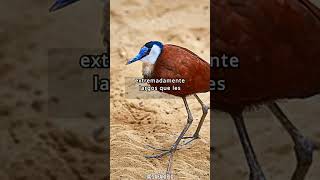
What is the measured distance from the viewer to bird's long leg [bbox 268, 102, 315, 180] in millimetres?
4586

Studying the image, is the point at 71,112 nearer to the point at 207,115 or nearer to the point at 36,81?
the point at 36,81

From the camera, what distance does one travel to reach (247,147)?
4.59 m

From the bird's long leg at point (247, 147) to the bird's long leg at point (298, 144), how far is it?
216 millimetres

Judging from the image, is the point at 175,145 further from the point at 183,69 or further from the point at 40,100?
the point at 40,100

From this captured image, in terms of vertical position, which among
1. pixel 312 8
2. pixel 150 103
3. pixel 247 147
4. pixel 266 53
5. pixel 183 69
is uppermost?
pixel 312 8

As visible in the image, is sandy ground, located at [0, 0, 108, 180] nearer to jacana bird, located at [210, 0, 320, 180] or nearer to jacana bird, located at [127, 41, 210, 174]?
jacana bird, located at [127, 41, 210, 174]

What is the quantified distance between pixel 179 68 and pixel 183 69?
27 mm

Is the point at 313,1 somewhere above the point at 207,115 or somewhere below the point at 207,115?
above

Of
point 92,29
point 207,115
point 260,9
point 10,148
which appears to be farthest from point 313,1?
point 10,148

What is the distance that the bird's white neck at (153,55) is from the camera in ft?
15.0

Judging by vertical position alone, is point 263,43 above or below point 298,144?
above

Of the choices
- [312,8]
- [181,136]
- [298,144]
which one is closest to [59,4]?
[181,136]

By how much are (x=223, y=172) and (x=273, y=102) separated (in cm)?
56

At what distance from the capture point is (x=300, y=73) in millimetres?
4574
